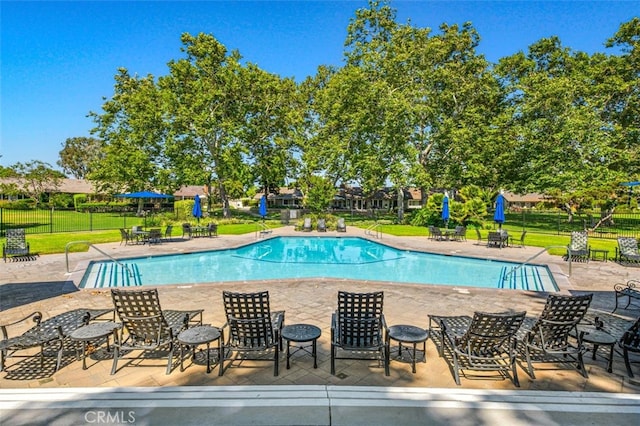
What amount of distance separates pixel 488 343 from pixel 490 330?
0.78 ft

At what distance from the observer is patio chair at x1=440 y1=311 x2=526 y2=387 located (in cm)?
387

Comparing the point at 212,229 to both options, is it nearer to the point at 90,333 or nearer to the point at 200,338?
the point at 90,333


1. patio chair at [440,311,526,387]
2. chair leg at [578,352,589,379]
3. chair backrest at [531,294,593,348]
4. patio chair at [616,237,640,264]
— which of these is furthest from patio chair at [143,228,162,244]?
patio chair at [616,237,640,264]

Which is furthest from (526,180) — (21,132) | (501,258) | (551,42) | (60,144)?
(60,144)

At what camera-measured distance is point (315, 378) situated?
→ 408 cm

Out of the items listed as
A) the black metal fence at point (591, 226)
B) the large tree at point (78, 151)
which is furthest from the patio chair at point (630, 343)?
the large tree at point (78, 151)

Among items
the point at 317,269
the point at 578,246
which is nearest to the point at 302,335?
the point at 317,269

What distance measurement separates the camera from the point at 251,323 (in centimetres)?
422

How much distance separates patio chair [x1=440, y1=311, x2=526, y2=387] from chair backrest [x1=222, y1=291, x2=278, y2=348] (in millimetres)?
2367

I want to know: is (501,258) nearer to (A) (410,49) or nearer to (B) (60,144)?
(A) (410,49)
